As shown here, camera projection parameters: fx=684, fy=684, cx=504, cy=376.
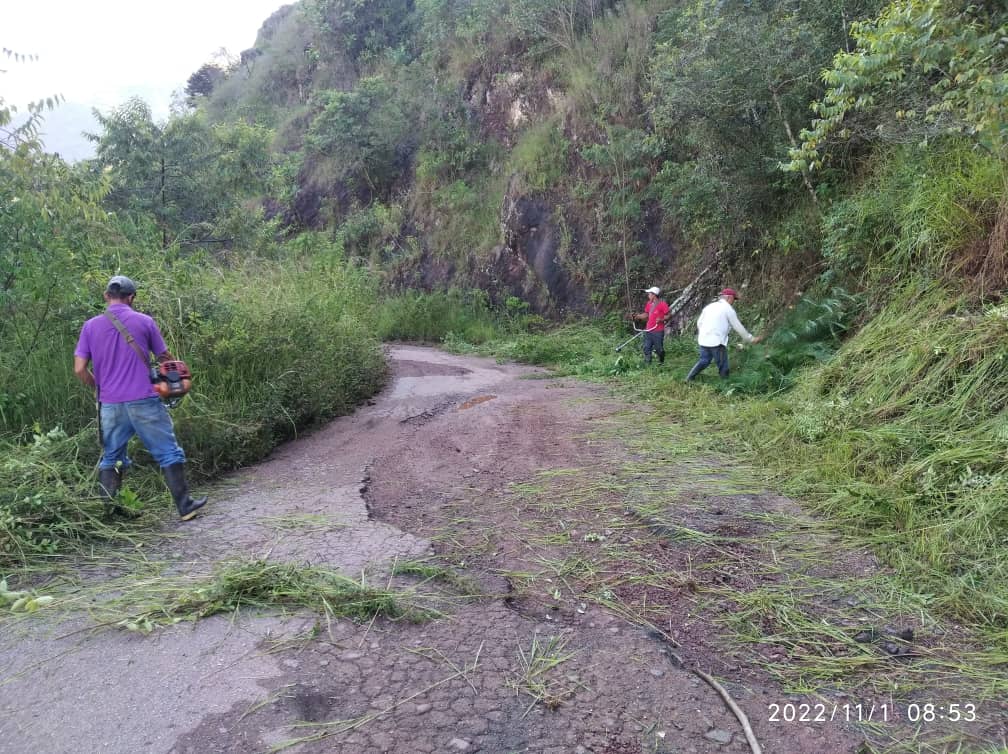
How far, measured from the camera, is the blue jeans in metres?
5.00

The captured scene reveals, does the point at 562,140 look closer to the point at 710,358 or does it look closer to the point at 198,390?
the point at 710,358

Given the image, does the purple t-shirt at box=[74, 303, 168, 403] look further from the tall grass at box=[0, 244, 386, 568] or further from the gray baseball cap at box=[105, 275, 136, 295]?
the tall grass at box=[0, 244, 386, 568]

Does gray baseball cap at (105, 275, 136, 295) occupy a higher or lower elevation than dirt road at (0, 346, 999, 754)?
higher

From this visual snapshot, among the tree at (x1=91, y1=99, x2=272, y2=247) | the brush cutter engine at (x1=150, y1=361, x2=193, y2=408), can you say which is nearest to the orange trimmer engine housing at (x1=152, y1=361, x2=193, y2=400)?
the brush cutter engine at (x1=150, y1=361, x2=193, y2=408)

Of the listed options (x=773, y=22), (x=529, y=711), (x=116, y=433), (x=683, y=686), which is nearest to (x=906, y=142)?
(x=773, y=22)

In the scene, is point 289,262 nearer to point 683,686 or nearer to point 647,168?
point 647,168

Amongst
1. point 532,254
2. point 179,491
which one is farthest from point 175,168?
point 179,491

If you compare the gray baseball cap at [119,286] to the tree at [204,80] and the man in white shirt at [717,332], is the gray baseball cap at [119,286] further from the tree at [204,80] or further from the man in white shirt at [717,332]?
the tree at [204,80]

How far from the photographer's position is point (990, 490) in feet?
13.8

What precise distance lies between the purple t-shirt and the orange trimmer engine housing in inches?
2.6

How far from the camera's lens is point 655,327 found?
38.4 ft

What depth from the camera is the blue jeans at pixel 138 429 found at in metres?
5.00

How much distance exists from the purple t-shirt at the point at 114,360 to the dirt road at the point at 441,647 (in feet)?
3.42

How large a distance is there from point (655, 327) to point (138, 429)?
8600mm
